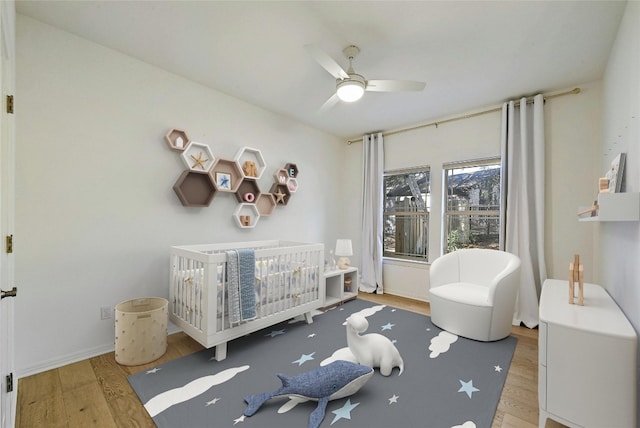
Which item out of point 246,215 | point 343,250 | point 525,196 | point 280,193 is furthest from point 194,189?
point 525,196

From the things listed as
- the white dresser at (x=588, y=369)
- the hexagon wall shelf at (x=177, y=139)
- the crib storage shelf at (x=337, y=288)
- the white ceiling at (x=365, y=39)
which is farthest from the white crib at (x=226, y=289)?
the white dresser at (x=588, y=369)

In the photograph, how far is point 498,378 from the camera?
75.3 inches

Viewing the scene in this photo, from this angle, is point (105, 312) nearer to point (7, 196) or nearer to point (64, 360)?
point (64, 360)

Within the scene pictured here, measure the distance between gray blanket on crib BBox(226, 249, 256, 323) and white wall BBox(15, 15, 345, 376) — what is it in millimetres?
861

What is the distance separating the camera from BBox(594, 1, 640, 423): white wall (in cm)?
147

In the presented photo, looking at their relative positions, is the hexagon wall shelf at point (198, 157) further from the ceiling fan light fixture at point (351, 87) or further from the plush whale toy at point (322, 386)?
the plush whale toy at point (322, 386)

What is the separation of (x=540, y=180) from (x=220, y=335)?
3.40 m

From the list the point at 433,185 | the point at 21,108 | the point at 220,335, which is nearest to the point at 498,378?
the point at 220,335

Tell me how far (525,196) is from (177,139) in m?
3.59

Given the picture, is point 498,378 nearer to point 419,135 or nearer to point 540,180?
point 540,180

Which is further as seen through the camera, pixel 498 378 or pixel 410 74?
pixel 410 74

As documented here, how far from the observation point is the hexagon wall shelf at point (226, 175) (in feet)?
9.39

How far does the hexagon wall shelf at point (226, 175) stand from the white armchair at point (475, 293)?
2.38 metres

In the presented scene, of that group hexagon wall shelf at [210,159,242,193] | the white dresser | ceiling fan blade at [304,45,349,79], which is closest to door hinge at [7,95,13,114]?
hexagon wall shelf at [210,159,242,193]
